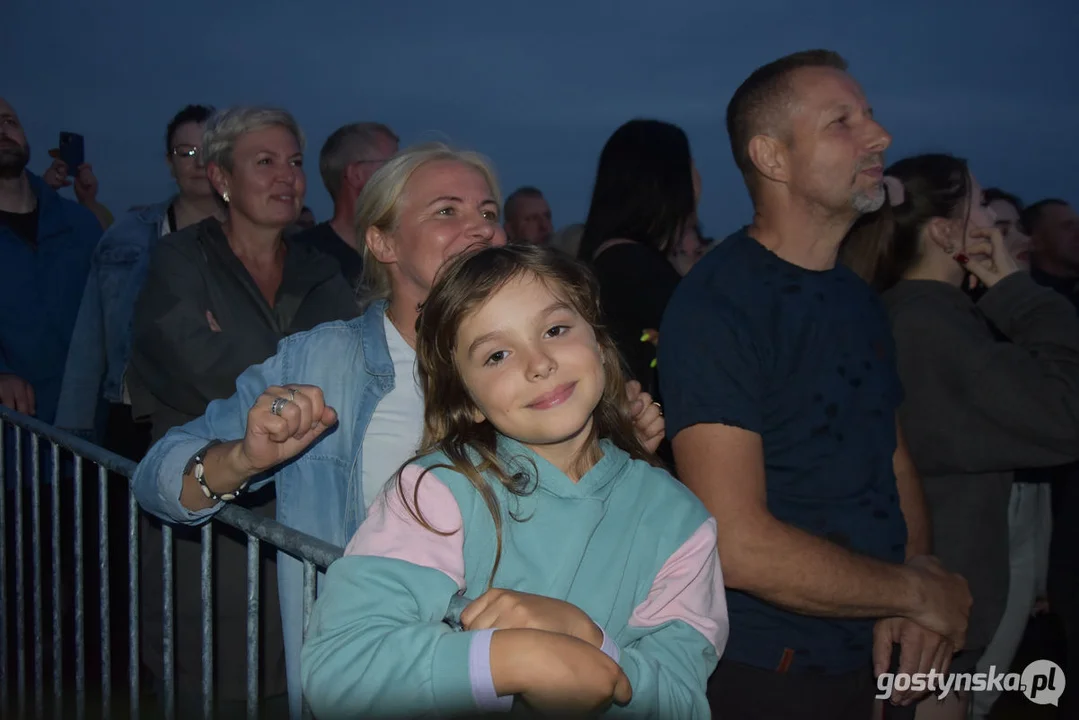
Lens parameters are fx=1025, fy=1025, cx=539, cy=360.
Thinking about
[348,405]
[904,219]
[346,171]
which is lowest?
[348,405]

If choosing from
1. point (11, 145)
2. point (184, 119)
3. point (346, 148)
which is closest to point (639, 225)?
point (346, 148)

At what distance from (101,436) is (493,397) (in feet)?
11.5

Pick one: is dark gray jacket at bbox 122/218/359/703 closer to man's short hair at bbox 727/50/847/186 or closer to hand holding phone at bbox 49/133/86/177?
man's short hair at bbox 727/50/847/186

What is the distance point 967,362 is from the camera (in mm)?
3135

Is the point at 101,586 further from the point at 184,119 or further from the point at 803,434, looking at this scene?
the point at 184,119

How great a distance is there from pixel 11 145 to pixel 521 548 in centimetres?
453

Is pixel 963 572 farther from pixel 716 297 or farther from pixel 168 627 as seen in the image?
pixel 168 627

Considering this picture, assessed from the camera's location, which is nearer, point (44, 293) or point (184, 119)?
point (44, 293)

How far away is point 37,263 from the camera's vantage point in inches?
→ 203

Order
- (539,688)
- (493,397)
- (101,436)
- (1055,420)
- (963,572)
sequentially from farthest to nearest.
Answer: (101,436)
(963,572)
(1055,420)
(493,397)
(539,688)

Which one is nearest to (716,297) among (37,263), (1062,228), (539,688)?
(539,688)

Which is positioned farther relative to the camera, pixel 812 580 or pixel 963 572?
pixel 963 572

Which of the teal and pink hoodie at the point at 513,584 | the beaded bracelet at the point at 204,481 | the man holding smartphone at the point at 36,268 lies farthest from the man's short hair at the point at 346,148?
the teal and pink hoodie at the point at 513,584

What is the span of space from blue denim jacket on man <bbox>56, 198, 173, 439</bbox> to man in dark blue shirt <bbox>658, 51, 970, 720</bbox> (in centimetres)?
290
